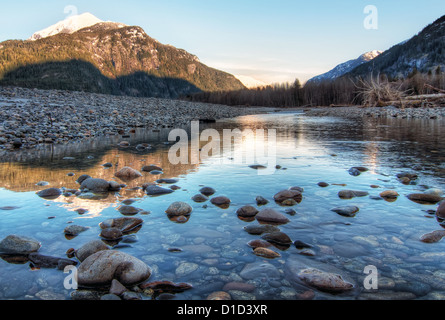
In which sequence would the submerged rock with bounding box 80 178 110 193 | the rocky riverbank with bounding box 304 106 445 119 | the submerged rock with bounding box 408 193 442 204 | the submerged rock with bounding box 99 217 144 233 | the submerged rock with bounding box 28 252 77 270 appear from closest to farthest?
the submerged rock with bounding box 28 252 77 270
the submerged rock with bounding box 99 217 144 233
the submerged rock with bounding box 408 193 442 204
the submerged rock with bounding box 80 178 110 193
the rocky riverbank with bounding box 304 106 445 119

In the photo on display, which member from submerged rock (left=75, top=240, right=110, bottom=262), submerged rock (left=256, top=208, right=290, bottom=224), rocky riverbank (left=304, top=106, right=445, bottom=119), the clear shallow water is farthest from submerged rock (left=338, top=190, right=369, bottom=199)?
rocky riverbank (left=304, top=106, right=445, bottom=119)

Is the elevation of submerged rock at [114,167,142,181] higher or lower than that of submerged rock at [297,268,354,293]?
higher

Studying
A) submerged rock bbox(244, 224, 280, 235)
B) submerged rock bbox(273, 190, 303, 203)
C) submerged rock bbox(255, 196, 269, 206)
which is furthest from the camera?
submerged rock bbox(273, 190, 303, 203)

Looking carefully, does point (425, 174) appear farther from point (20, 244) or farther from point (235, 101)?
point (235, 101)

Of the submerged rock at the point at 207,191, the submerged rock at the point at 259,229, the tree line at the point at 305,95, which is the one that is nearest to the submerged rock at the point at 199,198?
the submerged rock at the point at 207,191

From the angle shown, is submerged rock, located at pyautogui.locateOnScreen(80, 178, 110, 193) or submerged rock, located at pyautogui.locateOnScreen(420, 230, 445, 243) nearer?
submerged rock, located at pyautogui.locateOnScreen(420, 230, 445, 243)

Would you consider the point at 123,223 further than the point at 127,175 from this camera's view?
No

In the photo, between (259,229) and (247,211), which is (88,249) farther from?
(247,211)

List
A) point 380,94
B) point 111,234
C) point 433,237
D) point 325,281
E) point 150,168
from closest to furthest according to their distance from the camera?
point 325,281, point 433,237, point 111,234, point 150,168, point 380,94

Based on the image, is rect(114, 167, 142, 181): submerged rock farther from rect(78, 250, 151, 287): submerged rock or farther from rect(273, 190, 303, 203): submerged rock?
Result: rect(78, 250, 151, 287): submerged rock

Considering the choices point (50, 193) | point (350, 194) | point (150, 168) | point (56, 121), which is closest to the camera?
point (350, 194)

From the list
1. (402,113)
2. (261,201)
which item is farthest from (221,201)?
(402,113)

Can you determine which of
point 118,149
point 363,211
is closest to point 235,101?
point 118,149

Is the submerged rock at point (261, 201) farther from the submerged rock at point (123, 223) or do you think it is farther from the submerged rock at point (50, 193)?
the submerged rock at point (50, 193)
